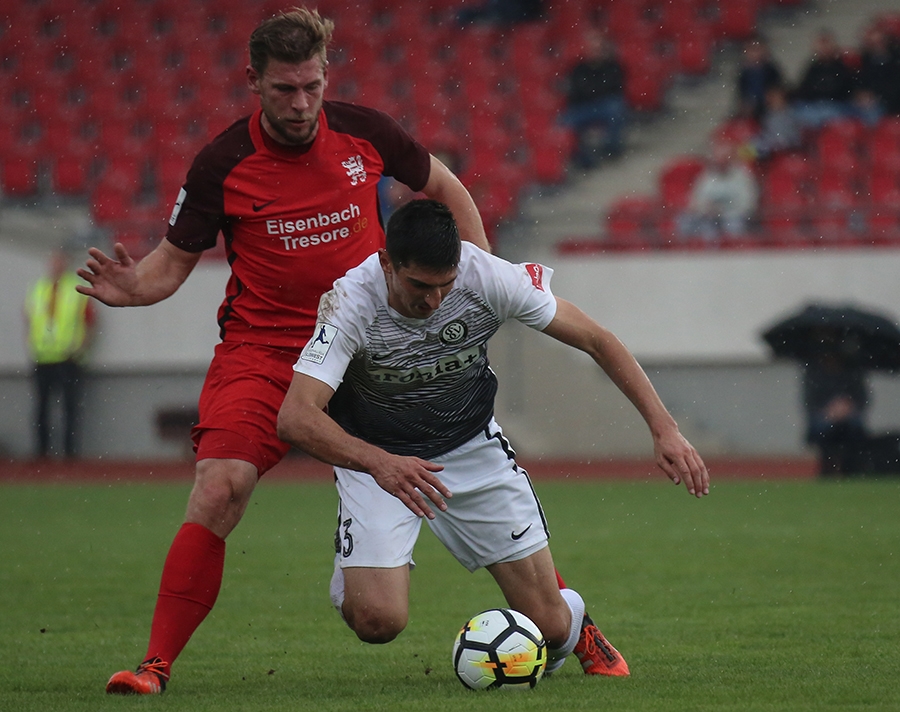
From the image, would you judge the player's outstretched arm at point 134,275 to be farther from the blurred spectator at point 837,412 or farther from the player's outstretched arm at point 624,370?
the blurred spectator at point 837,412

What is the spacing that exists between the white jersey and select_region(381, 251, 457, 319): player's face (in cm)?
8

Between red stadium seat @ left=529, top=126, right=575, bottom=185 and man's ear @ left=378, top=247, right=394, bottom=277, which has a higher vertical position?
red stadium seat @ left=529, top=126, right=575, bottom=185

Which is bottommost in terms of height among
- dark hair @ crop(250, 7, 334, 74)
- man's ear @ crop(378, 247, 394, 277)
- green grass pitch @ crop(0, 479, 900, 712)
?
green grass pitch @ crop(0, 479, 900, 712)

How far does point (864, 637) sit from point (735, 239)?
9.76 meters

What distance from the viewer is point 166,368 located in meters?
15.3

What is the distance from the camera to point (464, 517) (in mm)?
4863

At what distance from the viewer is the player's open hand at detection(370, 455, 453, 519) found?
397 centimetres

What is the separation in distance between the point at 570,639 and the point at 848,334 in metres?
8.73

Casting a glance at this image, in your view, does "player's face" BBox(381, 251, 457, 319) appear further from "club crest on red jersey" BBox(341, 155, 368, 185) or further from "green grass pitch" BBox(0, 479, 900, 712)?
"green grass pitch" BBox(0, 479, 900, 712)

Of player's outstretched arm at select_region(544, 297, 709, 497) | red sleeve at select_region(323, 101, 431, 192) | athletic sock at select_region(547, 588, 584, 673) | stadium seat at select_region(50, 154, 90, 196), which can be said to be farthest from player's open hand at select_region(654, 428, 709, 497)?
stadium seat at select_region(50, 154, 90, 196)

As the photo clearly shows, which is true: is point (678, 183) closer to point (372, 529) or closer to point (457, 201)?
point (457, 201)

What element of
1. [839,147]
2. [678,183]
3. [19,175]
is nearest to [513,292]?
[678,183]

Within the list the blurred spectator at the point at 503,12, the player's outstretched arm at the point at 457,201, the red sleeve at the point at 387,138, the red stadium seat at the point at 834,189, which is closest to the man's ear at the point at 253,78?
the red sleeve at the point at 387,138

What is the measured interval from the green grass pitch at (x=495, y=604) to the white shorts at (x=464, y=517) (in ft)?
1.51
